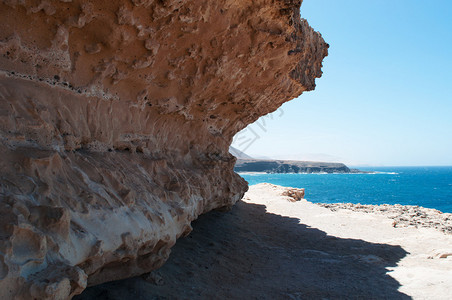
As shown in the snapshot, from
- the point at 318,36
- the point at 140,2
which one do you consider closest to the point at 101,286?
the point at 140,2

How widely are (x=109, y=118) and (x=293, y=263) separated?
4553 mm

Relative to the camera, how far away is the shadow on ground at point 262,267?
4.52m

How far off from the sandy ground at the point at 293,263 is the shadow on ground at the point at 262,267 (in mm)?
15

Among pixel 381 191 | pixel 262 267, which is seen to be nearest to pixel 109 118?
pixel 262 267

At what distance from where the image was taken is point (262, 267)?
242 inches

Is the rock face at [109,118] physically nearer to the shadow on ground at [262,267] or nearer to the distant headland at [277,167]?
the shadow on ground at [262,267]

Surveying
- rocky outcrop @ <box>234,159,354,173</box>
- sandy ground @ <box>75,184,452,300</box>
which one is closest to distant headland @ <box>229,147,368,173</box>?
rocky outcrop @ <box>234,159,354,173</box>

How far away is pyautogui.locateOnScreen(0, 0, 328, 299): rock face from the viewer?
8.30 ft

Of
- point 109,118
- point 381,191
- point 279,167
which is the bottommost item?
point 381,191

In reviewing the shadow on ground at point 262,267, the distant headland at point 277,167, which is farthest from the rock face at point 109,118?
the distant headland at point 277,167

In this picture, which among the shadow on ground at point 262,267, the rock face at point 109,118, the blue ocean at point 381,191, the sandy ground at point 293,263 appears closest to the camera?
the rock face at point 109,118

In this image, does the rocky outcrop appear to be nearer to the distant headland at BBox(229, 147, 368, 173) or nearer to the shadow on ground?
the distant headland at BBox(229, 147, 368, 173)

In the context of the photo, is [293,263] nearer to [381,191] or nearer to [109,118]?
[109,118]

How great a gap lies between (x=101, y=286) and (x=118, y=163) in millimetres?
1482
